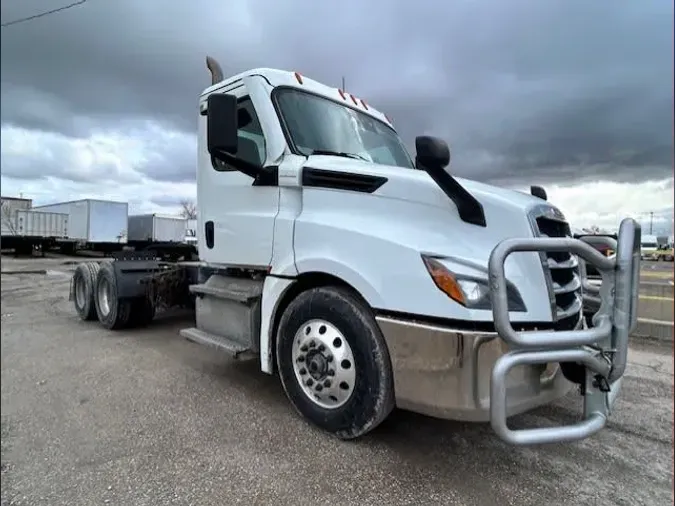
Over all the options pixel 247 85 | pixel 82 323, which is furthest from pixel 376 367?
pixel 82 323

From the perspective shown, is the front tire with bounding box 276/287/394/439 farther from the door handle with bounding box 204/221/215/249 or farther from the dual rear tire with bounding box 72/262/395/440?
the door handle with bounding box 204/221/215/249

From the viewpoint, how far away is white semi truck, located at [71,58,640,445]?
2197 millimetres

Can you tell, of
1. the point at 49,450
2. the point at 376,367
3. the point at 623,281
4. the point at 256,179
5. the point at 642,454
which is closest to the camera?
the point at 623,281

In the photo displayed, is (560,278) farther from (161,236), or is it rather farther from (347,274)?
(161,236)

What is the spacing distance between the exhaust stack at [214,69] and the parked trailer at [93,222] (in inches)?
51.9

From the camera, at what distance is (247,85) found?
3520 mm

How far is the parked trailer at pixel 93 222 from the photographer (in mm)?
2664

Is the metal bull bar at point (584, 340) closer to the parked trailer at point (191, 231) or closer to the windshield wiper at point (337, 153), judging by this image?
the windshield wiper at point (337, 153)

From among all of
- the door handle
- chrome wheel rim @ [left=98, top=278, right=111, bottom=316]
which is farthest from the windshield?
chrome wheel rim @ [left=98, top=278, right=111, bottom=316]

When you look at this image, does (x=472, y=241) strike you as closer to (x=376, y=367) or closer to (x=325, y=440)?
(x=376, y=367)

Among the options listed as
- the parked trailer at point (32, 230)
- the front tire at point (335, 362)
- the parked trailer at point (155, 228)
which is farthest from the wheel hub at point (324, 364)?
the parked trailer at point (32, 230)

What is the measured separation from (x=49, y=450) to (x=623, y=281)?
Answer: 121 inches

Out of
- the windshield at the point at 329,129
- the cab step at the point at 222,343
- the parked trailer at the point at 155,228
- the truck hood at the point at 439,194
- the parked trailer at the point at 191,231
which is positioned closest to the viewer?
the truck hood at the point at 439,194

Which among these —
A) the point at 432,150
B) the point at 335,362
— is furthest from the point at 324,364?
the point at 432,150
